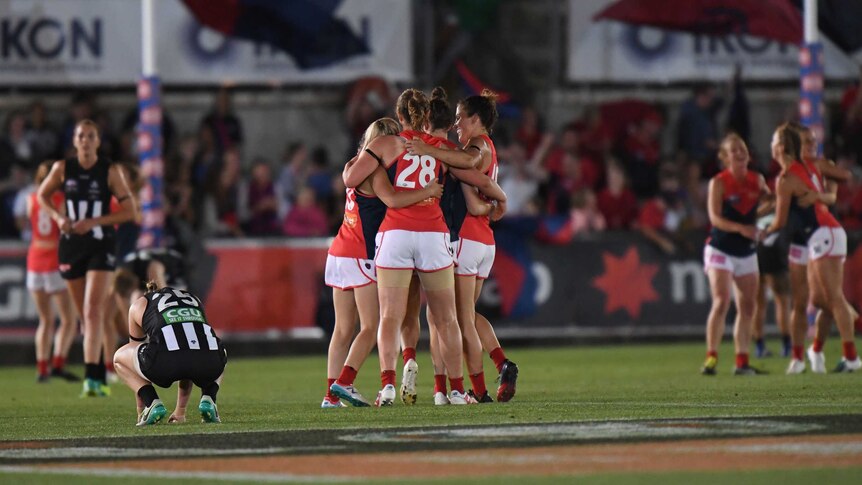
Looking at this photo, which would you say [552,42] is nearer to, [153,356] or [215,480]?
[153,356]

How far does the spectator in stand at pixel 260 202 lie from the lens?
899 inches

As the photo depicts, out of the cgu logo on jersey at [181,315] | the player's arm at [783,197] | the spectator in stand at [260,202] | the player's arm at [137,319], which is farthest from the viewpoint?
the spectator in stand at [260,202]

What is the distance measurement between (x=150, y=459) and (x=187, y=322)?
80.1 inches

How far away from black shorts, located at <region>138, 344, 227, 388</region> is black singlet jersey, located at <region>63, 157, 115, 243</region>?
473 centimetres

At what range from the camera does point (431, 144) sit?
11.8m

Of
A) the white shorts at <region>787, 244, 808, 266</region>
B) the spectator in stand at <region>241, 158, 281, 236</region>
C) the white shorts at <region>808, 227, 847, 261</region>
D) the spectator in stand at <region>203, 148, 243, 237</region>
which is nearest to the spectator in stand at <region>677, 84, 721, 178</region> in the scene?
the spectator in stand at <region>241, 158, 281, 236</region>

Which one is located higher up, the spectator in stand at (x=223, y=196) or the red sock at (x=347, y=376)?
the spectator in stand at (x=223, y=196)

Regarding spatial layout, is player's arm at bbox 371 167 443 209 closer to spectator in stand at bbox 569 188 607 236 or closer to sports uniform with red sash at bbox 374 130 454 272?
sports uniform with red sash at bbox 374 130 454 272

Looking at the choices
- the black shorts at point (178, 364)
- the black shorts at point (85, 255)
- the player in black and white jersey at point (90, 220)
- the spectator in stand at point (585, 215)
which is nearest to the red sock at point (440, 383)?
the black shorts at point (178, 364)

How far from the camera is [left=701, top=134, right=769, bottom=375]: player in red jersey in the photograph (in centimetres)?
1578

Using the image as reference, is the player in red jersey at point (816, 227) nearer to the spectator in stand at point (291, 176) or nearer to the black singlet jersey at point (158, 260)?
the black singlet jersey at point (158, 260)

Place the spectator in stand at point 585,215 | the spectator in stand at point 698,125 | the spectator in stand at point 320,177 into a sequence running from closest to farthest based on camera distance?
the spectator in stand at point 585,215 < the spectator in stand at point 320,177 < the spectator in stand at point 698,125

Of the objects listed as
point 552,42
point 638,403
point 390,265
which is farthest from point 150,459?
point 552,42

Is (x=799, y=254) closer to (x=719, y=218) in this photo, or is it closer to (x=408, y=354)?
(x=719, y=218)
